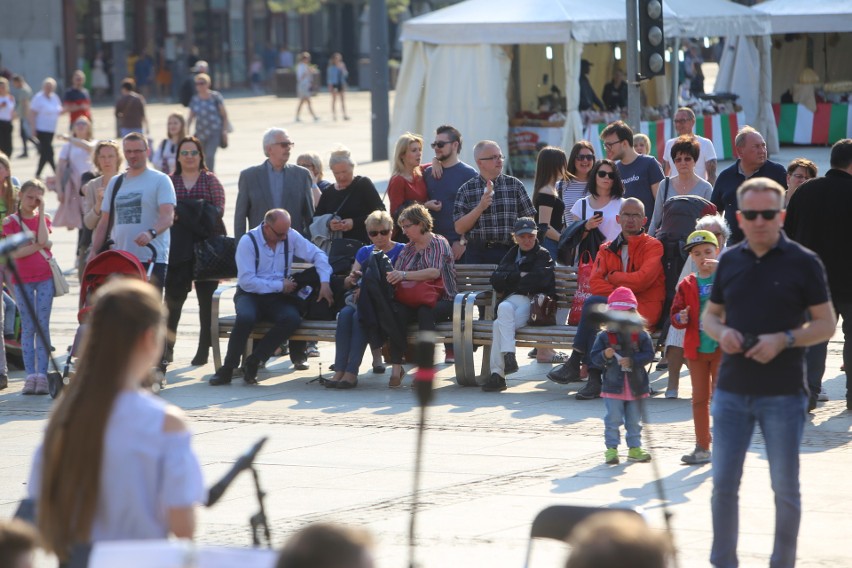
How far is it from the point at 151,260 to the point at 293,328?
1247mm

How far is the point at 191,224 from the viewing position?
41.8ft

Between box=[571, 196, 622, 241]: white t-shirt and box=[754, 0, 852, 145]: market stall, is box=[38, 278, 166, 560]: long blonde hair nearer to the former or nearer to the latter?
box=[571, 196, 622, 241]: white t-shirt

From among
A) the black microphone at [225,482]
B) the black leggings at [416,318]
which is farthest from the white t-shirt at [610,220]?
the black microphone at [225,482]

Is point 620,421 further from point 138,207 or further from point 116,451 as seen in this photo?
point 116,451

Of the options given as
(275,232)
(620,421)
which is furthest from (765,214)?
(275,232)

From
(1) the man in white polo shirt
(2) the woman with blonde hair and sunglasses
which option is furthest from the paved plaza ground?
(2) the woman with blonde hair and sunglasses

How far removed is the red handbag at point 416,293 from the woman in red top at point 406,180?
1.23 meters

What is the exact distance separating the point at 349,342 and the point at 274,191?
6.28ft

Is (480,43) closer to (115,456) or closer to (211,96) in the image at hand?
(211,96)

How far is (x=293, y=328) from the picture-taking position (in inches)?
481

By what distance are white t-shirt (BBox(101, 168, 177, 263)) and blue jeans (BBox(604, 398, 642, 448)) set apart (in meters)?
4.50

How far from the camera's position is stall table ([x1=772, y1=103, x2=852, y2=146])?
30.2 m

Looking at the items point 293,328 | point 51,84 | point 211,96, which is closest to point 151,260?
point 293,328

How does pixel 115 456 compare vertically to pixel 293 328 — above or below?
above
